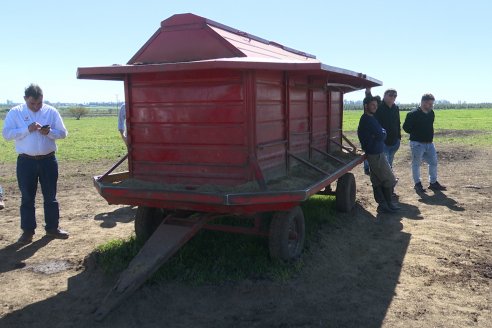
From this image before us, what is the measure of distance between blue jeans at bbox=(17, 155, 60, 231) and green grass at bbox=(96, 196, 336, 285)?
1139mm

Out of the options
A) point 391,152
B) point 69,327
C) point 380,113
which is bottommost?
point 69,327

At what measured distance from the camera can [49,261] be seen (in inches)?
204

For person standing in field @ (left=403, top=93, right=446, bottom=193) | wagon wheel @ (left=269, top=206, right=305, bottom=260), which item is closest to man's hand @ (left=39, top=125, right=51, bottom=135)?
Result: wagon wheel @ (left=269, top=206, right=305, bottom=260)

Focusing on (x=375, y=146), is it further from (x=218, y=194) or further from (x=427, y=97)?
(x=218, y=194)

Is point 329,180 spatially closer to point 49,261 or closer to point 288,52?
point 288,52

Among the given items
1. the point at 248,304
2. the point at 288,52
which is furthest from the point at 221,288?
the point at 288,52

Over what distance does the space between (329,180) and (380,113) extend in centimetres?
350

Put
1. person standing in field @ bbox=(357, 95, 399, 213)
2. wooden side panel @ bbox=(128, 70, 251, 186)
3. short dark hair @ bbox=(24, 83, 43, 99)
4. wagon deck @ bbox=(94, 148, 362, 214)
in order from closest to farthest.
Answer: wagon deck @ bbox=(94, 148, 362, 214) → wooden side panel @ bbox=(128, 70, 251, 186) → short dark hair @ bbox=(24, 83, 43, 99) → person standing in field @ bbox=(357, 95, 399, 213)

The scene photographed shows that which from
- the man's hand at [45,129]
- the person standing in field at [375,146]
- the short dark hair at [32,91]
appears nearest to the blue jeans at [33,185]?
the man's hand at [45,129]

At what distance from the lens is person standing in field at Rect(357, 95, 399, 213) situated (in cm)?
687

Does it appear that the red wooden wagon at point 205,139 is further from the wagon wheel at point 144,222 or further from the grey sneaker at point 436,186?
the grey sneaker at point 436,186

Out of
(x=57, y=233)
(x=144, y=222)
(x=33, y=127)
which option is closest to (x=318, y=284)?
(x=144, y=222)

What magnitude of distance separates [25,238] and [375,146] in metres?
5.03

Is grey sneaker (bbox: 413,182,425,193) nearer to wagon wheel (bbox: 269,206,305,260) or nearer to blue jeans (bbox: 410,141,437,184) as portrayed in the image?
blue jeans (bbox: 410,141,437,184)
